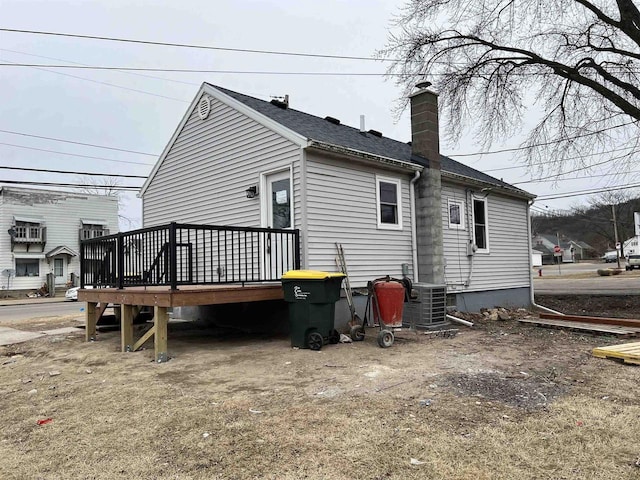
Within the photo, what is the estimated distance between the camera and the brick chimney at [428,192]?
945 centimetres

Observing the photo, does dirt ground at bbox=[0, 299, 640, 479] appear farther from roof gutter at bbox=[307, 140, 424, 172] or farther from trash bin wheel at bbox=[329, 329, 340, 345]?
roof gutter at bbox=[307, 140, 424, 172]

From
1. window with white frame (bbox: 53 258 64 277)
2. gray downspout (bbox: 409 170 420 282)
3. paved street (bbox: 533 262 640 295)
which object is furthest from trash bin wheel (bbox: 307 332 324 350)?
window with white frame (bbox: 53 258 64 277)

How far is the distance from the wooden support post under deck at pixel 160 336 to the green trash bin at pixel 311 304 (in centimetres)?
174

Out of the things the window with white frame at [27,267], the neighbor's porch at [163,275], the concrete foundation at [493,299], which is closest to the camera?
the neighbor's porch at [163,275]

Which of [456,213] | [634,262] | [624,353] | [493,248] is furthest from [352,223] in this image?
[634,262]

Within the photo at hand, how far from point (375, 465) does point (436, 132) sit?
27.5 ft

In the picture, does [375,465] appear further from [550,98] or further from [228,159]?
[550,98]

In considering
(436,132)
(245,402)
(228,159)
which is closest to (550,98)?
(436,132)

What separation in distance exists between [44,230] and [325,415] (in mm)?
29397

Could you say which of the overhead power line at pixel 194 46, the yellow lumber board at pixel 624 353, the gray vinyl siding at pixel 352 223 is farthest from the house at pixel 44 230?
the yellow lumber board at pixel 624 353

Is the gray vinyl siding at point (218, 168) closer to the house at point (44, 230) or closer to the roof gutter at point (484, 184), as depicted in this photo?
the roof gutter at point (484, 184)

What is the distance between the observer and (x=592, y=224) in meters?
71.9

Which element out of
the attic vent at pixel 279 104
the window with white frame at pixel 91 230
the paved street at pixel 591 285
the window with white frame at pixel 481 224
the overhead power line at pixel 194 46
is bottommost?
the paved street at pixel 591 285

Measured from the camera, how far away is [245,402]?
4102 millimetres
